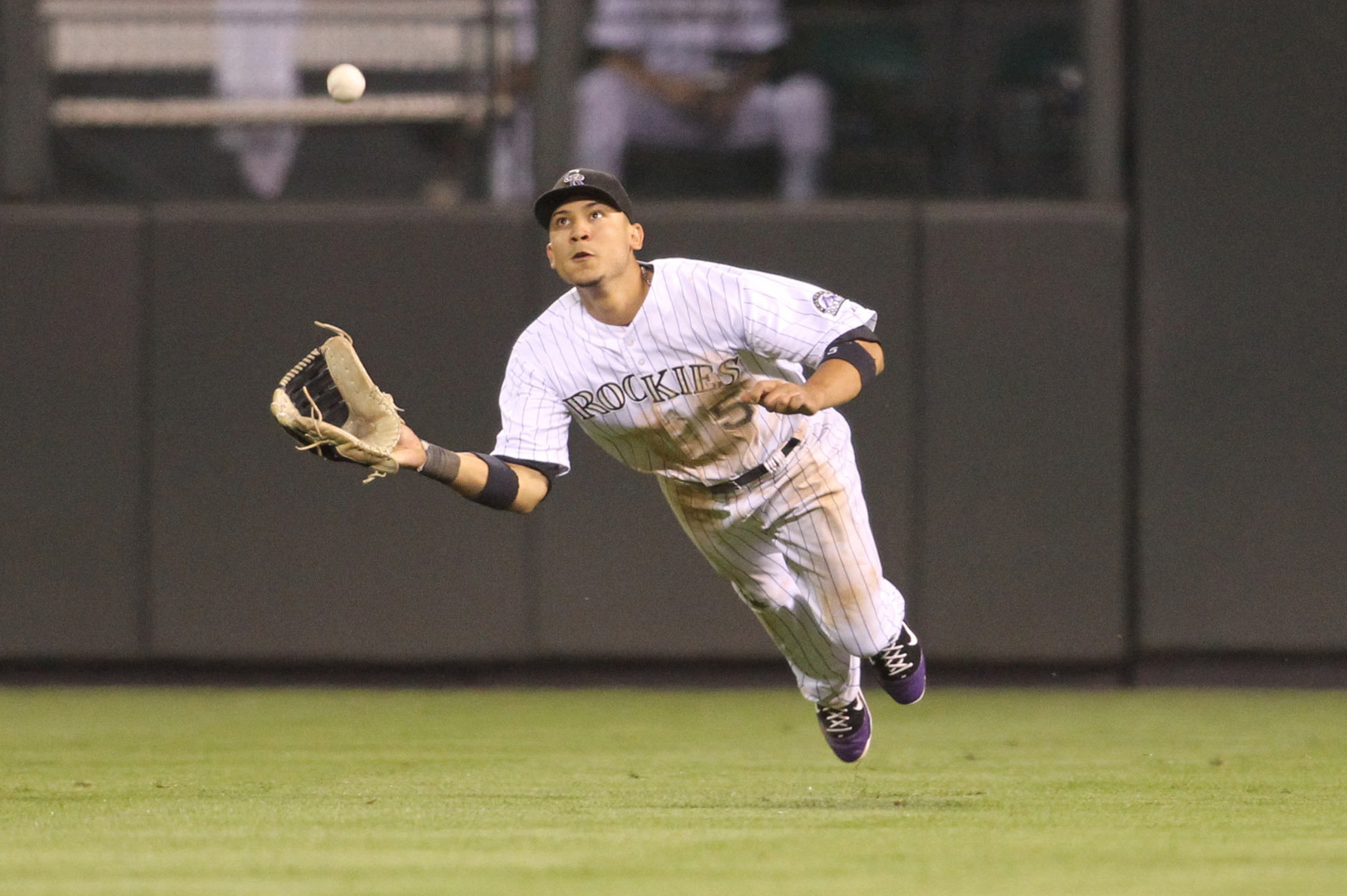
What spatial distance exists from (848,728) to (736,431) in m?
0.93

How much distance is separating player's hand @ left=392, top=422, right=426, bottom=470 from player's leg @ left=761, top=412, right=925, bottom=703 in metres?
1.12

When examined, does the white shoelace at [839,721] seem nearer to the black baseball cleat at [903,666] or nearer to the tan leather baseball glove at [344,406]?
the black baseball cleat at [903,666]

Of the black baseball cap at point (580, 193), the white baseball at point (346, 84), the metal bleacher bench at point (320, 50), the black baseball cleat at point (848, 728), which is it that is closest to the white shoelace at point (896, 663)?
the black baseball cleat at point (848, 728)

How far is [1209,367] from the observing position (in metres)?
7.87

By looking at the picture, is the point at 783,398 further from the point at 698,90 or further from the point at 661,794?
the point at 698,90

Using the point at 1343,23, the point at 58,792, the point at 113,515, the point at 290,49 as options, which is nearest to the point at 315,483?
the point at 113,515

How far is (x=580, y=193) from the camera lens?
4539 millimetres

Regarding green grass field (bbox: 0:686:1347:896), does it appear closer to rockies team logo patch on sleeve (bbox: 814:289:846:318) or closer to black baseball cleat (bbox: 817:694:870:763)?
black baseball cleat (bbox: 817:694:870:763)

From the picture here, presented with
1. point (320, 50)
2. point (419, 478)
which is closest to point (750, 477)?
point (419, 478)

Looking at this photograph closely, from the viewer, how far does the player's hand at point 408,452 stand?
13.7 ft

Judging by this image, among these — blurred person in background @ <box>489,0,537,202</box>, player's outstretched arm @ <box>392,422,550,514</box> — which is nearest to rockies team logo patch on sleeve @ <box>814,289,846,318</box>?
player's outstretched arm @ <box>392,422,550,514</box>

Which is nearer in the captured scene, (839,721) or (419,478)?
(839,721)

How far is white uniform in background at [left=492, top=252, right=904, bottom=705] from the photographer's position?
4691mm

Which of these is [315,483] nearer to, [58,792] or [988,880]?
[58,792]
